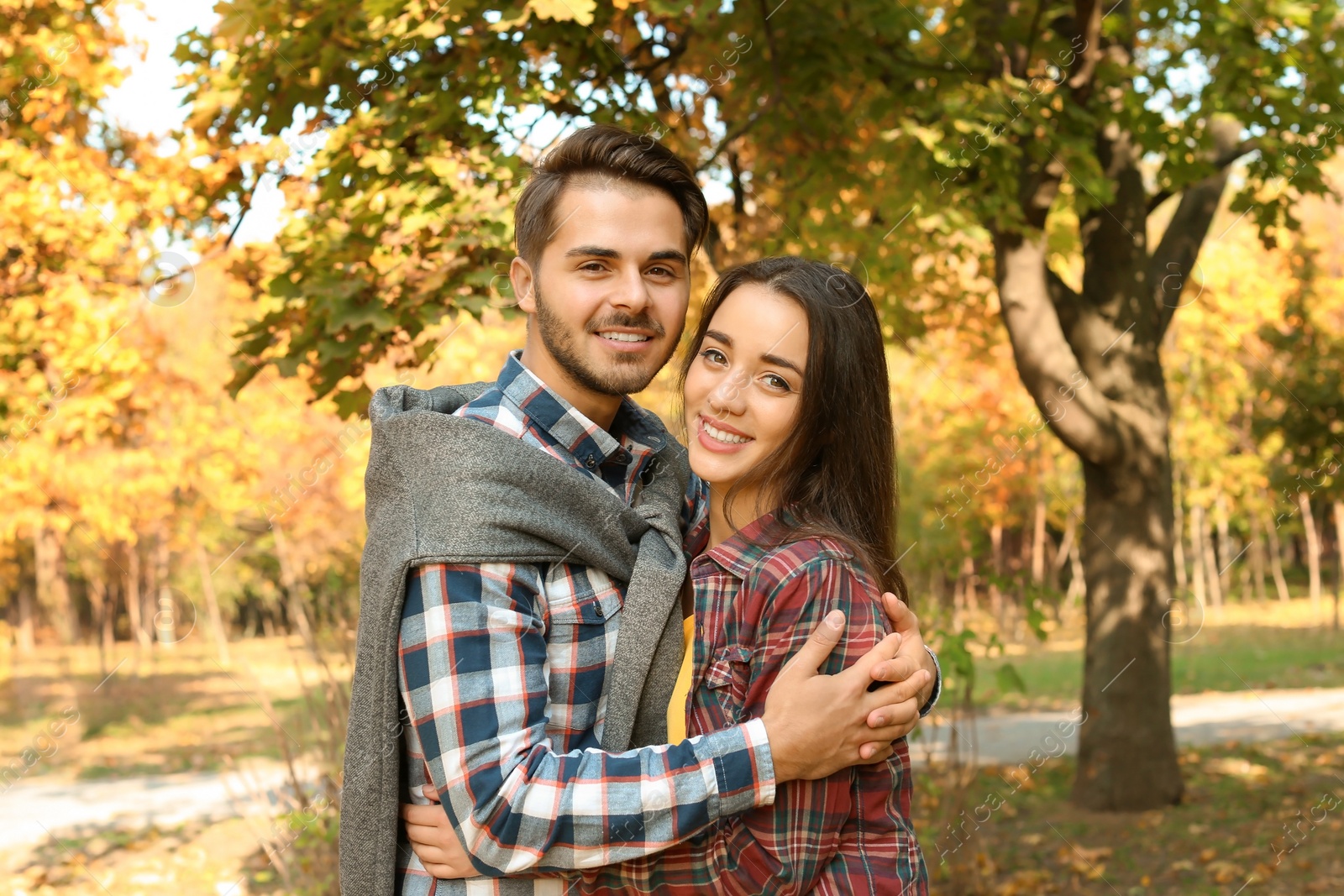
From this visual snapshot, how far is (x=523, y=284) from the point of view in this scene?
2.12 meters

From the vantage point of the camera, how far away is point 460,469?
5.70 ft

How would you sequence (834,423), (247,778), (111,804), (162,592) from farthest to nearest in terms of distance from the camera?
1. (162,592)
2. (247,778)
3. (111,804)
4. (834,423)

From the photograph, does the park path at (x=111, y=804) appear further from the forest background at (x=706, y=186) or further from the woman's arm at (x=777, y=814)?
the woman's arm at (x=777, y=814)

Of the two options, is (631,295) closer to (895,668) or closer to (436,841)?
(895,668)

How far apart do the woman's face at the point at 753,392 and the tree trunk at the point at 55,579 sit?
61.1 feet

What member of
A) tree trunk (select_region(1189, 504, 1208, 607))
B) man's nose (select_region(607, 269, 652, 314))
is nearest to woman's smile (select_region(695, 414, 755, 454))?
man's nose (select_region(607, 269, 652, 314))

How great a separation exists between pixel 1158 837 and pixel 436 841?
561 cm

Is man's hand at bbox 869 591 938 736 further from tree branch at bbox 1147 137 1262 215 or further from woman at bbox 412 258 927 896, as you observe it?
tree branch at bbox 1147 137 1262 215

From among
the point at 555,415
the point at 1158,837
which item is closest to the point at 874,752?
the point at 555,415

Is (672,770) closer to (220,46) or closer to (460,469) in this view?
(460,469)

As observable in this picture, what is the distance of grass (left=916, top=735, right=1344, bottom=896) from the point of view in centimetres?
539

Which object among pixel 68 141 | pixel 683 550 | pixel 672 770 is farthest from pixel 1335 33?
pixel 68 141

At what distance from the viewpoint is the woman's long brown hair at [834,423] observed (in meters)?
1.89

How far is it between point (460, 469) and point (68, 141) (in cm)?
546
